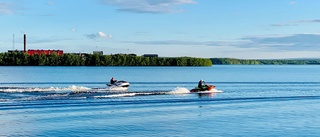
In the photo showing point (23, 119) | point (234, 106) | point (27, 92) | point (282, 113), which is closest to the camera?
point (23, 119)

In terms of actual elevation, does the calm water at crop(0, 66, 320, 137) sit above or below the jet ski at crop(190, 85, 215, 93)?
below

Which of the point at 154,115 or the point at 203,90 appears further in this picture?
the point at 203,90

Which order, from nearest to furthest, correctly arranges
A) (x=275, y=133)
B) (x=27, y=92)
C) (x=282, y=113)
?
(x=275, y=133)
(x=282, y=113)
(x=27, y=92)

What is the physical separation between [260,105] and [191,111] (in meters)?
8.69

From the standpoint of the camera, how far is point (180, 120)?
118 ft

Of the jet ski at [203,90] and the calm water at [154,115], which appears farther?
the jet ski at [203,90]

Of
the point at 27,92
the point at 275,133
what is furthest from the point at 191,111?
the point at 27,92

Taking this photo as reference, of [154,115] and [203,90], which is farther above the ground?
[203,90]

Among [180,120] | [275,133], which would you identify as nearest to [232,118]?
[180,120]

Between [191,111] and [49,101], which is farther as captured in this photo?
[49,101]

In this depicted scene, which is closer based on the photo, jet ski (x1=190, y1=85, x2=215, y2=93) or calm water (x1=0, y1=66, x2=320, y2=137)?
calm water (x1=0, y1=66, x2=320, y2=137)

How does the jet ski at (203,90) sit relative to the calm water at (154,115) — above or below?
above

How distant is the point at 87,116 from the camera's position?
37281 millimetres

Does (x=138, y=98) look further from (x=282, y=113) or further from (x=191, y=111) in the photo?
(x=282, y=113)
